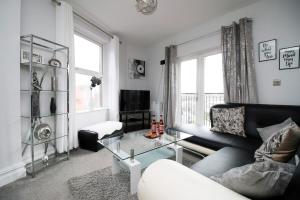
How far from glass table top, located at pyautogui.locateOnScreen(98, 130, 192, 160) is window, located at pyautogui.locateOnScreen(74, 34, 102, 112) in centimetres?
150

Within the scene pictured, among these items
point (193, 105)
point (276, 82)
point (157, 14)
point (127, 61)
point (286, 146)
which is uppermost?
point (157, 14)

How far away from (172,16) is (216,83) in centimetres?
171

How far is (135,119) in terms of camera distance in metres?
4.19

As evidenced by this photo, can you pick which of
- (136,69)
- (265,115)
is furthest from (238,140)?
(136,69)

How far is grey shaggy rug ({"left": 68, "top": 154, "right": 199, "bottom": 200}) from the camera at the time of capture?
144cm

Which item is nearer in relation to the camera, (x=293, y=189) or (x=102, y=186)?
(x=293, y=189)

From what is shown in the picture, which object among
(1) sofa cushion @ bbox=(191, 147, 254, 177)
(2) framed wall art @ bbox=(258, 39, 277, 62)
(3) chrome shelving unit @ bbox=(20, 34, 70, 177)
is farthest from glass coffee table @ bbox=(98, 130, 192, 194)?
(2) framed wall art @ bbox=(258, 39, 277, 62)

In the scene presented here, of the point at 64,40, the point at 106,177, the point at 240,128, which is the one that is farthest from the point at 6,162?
the point at 240,128

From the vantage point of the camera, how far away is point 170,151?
2.10 meters

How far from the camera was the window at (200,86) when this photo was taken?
3.24 m

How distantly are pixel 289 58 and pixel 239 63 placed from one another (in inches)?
26.1

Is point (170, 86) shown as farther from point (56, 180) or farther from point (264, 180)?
point (264, 180)

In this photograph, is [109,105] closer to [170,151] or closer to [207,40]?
[170,151]

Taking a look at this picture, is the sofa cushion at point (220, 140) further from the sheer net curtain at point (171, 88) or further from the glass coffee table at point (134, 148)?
the sheer net curtain at point (171, 88)
